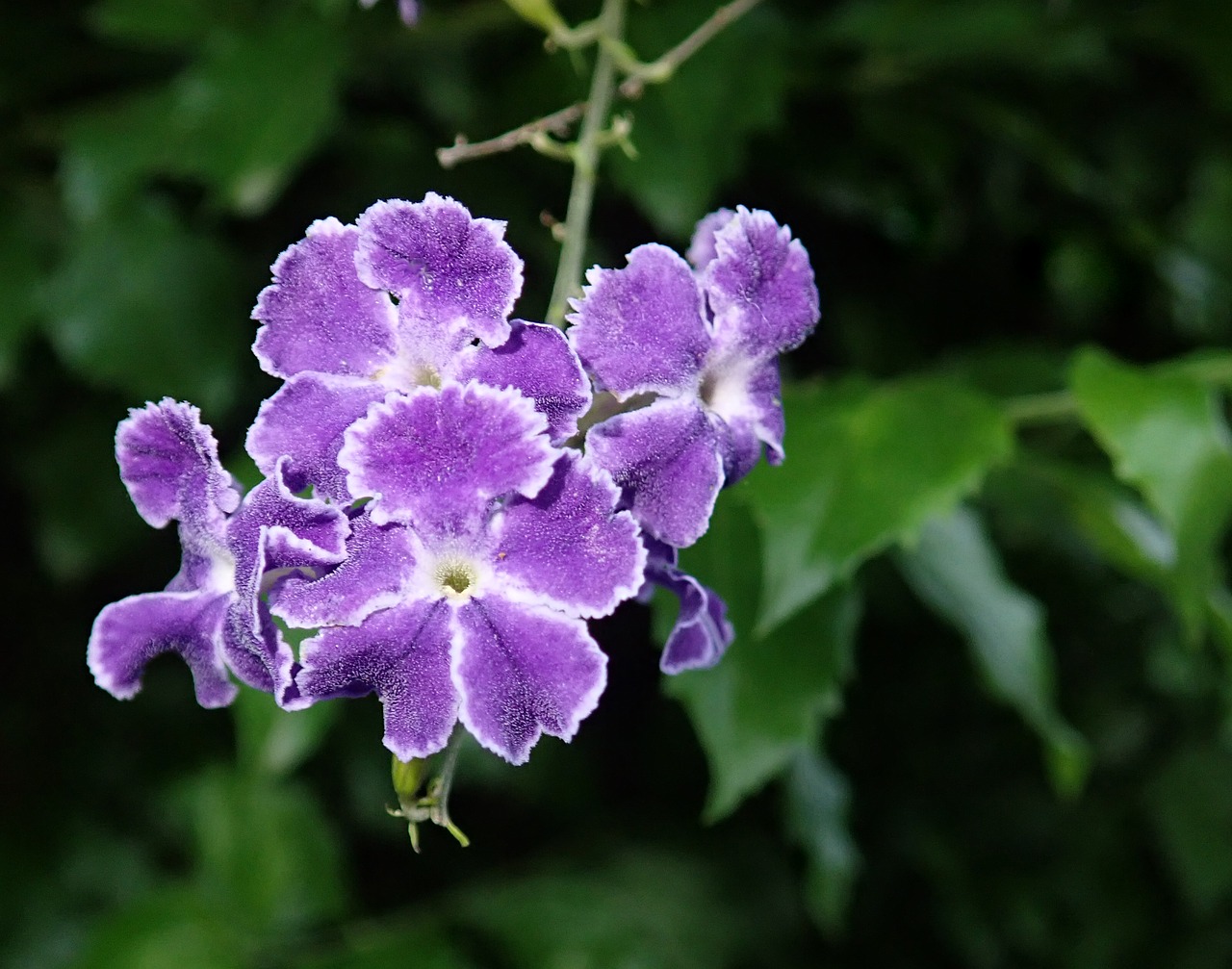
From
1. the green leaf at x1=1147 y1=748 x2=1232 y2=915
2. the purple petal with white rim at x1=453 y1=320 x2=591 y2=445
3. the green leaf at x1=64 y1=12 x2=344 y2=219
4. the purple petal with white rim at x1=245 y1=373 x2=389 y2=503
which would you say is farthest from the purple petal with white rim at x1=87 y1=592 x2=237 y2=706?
the green leaf at x1=1147 y1=748 x2=1232 y2=915

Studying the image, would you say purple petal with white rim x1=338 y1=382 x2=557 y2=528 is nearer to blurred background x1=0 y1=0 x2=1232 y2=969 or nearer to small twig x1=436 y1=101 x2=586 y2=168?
small twig x1=436 y1=101 x2=586 y2=168

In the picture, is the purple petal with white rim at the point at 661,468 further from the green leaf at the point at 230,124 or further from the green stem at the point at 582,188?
the green leaf at the point at 230,124

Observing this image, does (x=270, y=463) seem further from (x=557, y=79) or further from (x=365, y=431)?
(x=557, y=79)

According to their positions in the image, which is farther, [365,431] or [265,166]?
[265,166]

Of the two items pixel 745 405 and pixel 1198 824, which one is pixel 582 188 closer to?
pixel 745 405

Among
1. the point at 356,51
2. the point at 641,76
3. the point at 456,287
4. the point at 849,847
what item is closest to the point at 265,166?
the point at 356,51

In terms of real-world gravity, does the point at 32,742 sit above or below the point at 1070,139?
below

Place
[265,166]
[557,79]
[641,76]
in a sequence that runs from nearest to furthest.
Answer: [641,76]
[265,166]
[557,79]

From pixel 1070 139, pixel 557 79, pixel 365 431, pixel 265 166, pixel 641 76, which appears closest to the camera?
pixel 365 431
